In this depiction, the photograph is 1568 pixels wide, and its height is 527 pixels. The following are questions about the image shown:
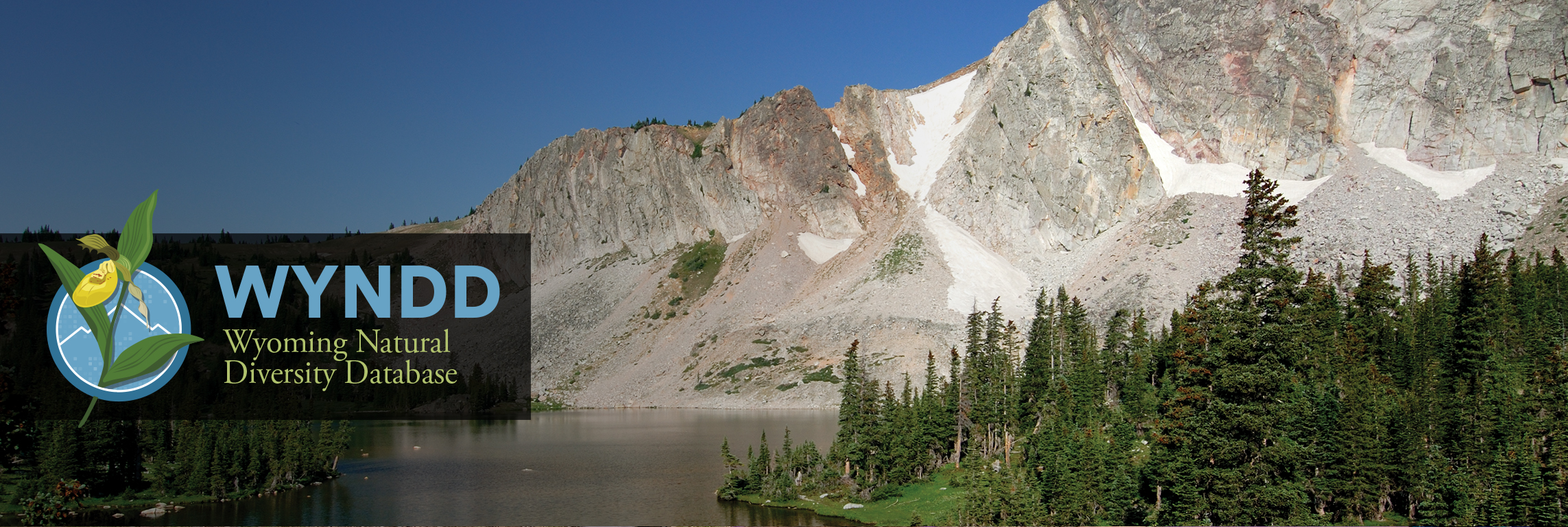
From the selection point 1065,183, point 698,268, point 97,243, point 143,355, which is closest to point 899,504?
point 143,355

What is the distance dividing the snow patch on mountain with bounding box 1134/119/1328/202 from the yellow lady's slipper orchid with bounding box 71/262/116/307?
119m

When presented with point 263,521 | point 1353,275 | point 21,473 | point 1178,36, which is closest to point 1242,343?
point 263,521

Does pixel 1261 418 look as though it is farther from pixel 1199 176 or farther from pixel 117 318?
pixel 1199 176

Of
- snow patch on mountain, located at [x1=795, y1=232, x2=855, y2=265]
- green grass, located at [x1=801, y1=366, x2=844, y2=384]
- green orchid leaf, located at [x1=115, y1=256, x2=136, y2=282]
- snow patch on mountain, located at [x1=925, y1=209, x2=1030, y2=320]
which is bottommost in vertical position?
green grass, located at [x1=801, y1=366, x2=844, y2=384]

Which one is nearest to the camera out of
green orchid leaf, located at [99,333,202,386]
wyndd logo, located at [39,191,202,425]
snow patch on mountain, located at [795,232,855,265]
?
wyndd logo, located at [39,191,202,425]

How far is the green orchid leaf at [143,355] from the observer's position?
101ft

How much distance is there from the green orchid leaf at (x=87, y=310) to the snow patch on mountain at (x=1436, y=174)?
11995 centimetres

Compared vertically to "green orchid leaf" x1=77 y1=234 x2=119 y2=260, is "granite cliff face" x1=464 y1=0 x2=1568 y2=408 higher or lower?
A: higher

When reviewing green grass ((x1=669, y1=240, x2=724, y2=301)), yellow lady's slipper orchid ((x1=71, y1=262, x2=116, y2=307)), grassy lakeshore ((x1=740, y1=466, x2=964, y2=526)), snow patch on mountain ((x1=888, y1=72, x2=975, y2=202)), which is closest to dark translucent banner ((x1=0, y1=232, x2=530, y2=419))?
yellow lady's slipper orchid ((x1=71, y1=262, x2=116, y2=307))

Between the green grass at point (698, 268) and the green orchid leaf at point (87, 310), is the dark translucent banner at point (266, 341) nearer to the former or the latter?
the green orchid leaf at point (87, 310)

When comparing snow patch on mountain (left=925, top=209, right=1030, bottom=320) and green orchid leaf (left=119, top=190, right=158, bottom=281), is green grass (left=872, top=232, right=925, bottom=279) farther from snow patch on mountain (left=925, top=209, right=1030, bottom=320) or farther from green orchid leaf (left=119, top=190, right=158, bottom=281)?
green orchid leaf (left=119, top=190, right=158, bottom=281)

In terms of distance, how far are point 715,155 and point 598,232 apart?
86.4 ft

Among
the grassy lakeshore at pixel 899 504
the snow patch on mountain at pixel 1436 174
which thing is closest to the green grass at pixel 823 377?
the grassy lakeshore at pixel 899 504

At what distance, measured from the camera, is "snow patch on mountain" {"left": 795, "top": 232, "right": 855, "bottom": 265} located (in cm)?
14312
